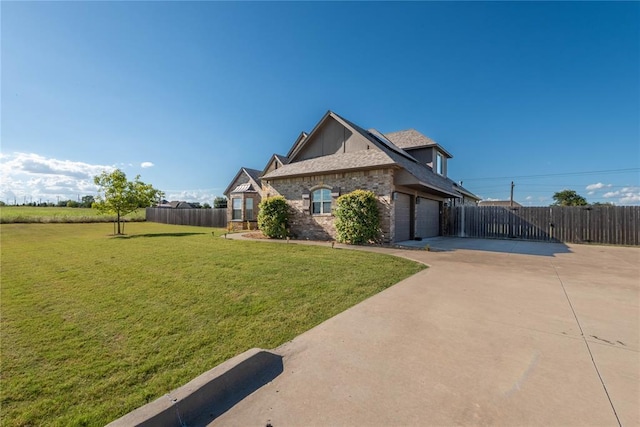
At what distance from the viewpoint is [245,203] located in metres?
23.5

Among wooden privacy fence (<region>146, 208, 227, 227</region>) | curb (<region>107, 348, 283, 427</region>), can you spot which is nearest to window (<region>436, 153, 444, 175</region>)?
curb (<region>107, 348, 283, 427</region>)

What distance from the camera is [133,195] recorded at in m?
19.1

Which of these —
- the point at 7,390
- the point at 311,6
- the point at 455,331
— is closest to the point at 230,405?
the point at 7,390

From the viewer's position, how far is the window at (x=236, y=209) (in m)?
23.8

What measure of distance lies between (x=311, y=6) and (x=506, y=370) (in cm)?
1252

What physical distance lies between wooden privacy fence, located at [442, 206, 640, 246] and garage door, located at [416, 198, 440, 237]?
0.92 m

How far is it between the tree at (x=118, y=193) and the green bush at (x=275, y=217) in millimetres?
11482

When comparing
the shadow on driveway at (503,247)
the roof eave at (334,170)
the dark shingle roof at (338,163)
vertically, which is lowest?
the shadow on driveway at (503,247)

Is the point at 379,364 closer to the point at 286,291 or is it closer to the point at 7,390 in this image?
the point at 286,291

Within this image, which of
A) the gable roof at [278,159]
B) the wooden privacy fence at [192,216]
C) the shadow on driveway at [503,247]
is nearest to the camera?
the shadow on driveway at [503,247]

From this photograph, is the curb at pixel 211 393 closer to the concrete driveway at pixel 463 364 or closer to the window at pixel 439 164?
the concrete driveway at pixel 463 364

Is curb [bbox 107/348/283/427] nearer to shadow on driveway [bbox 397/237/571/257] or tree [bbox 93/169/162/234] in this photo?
shadow on driveway [bbox 397/237/571/257]

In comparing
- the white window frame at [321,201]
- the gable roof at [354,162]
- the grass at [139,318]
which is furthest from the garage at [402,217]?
the grass at [139,318]

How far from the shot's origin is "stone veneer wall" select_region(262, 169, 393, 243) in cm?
1183
